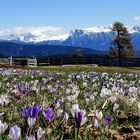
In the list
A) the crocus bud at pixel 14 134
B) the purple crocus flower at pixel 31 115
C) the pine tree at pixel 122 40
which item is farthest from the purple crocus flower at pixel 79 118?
the pine tree at pixel 122 40

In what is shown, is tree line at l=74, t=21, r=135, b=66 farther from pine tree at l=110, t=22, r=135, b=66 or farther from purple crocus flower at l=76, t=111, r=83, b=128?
purple crocus flower at l=76, t=111, r=83, b=128

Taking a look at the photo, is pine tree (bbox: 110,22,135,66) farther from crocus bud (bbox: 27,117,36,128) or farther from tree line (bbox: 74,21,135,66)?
crocus bud (bbox: 27,117,36,128)

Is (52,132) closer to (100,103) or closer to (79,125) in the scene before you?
(79,125)

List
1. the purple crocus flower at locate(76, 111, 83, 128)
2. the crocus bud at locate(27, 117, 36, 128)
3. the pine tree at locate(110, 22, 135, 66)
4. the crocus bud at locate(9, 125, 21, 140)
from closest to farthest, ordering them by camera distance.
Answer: the crocus bud at locate(9, 125, 21, 140), the crocus bud at locate(27, 117, 36, 128), the purple crocus flower at locate(76, 111, 83, 128), the pine tree at locate(110, 22, 135, 66)

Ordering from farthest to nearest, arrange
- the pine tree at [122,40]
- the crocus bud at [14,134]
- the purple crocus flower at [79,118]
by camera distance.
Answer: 1. the pine tree at [122,40]
2. the purple crocus flower at [79,118]
3. the crocus bud at [14,134]

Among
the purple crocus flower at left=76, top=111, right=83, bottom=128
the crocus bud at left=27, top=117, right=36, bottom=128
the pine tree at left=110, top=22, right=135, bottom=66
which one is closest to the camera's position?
the crocus bud at left=27, top=117, right=36, bottom=128

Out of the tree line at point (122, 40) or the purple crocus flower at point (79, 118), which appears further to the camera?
the tree line at point (122, 40)

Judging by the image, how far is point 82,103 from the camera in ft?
22.3

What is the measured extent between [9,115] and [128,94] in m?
3.06

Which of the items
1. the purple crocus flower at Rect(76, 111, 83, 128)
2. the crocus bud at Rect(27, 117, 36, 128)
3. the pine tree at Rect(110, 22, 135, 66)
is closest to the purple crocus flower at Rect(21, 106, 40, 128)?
the crocus bud at Rect(27, 117, 36, 128)

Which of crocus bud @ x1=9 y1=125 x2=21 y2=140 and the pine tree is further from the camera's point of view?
the pine tree

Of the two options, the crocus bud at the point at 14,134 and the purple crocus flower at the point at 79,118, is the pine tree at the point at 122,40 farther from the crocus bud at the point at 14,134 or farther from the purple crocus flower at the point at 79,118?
the crocus bud at the point at 14,134

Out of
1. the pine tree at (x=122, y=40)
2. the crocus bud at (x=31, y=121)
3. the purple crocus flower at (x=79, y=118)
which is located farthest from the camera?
the pine tree at (x=122, y=40)

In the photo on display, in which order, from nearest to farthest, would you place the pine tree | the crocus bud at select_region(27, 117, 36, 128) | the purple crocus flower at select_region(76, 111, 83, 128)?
the crocus bud at select_region(27, 117, 36, 128), the purple crocus flower at select_region(76, 111, 83, 128), the pine tree
